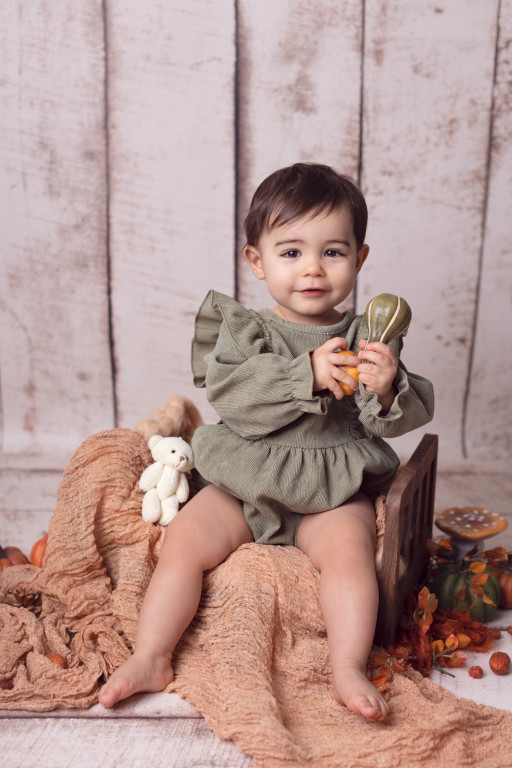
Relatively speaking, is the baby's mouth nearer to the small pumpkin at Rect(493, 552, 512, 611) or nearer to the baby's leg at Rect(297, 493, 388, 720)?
the baby's leg at Rect(297, 493, 388, 720)

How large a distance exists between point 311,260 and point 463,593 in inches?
29.1

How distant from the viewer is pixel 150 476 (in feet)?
5.95

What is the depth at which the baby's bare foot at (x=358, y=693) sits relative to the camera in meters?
1.36

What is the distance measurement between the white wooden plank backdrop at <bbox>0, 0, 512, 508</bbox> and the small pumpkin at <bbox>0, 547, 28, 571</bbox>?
56 cm

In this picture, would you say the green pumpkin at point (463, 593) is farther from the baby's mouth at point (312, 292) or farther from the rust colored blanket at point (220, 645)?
the baby's mouth at point (312, 292)

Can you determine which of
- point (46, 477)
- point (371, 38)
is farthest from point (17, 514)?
point (371, 38)

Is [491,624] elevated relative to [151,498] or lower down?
lower down

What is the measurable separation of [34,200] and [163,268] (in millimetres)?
457

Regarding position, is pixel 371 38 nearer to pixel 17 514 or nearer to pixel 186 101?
pixel 186 101

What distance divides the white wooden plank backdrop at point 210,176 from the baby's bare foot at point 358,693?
4.71ft

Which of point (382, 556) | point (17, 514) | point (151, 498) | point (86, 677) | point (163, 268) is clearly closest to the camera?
point (86, 677)

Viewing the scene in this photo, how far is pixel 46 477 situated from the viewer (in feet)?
8.84

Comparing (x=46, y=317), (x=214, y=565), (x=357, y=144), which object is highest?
(x=357, y=144)

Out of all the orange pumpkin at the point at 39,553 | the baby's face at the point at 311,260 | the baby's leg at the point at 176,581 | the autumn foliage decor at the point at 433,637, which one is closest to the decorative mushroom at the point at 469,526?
the autumn foliage decor at the point at 433,637
